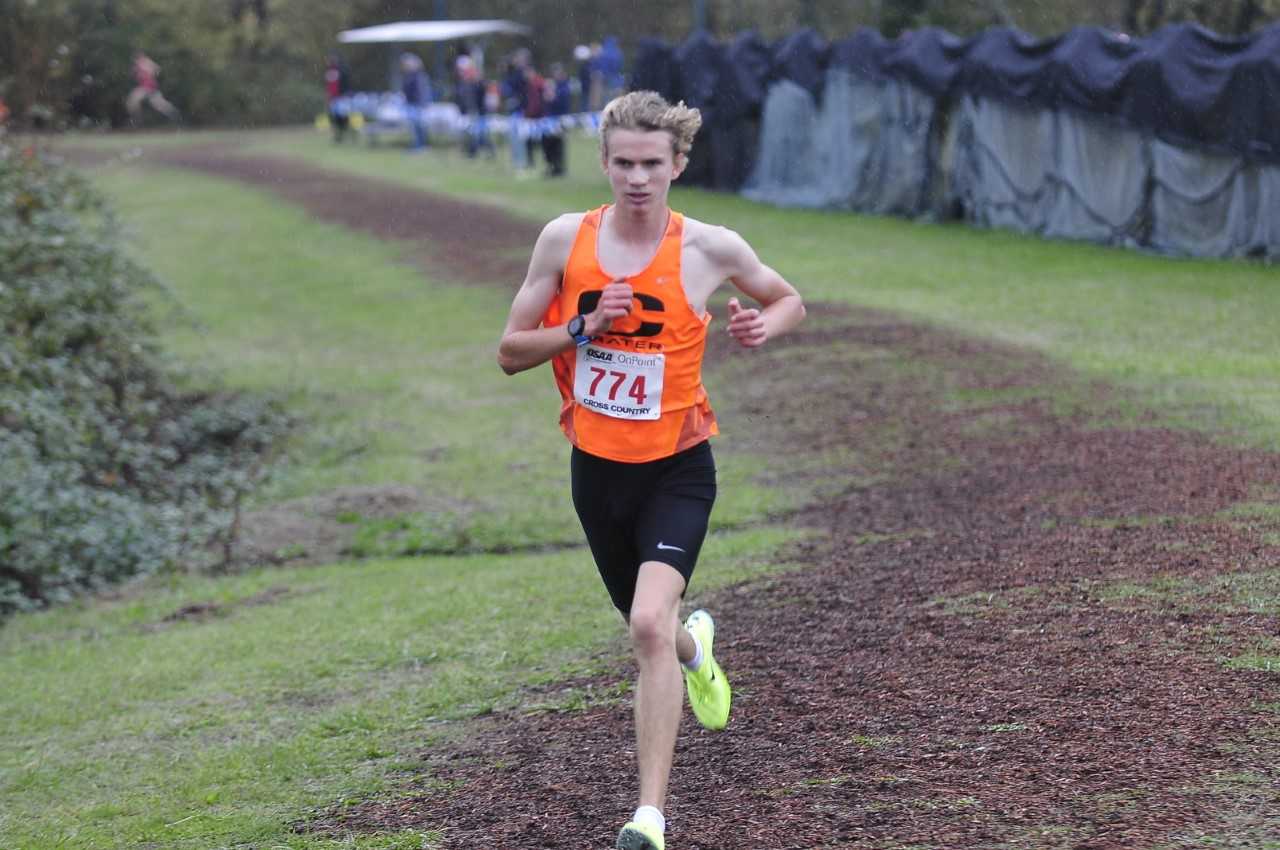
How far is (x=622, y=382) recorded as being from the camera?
495 centimetres

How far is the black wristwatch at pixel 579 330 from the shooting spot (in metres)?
4.82

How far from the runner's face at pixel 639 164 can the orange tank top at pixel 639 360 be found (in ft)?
0.54

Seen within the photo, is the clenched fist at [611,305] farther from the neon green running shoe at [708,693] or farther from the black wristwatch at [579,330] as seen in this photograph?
the neon green running shoe at [708,693]

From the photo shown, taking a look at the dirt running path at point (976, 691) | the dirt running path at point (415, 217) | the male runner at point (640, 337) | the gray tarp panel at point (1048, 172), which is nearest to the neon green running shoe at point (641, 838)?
the dirt running path at point (976, 691)

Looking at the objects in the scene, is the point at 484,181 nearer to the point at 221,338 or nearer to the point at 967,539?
the point at 221,338

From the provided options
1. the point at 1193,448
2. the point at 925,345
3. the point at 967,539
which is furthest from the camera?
the point at 925,345

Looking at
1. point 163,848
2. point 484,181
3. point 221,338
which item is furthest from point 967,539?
point 484,181

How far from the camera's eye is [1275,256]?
16.9 metres

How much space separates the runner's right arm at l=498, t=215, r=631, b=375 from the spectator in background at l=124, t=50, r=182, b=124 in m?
46.8

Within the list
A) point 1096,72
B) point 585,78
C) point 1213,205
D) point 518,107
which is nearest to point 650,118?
point 1213,205

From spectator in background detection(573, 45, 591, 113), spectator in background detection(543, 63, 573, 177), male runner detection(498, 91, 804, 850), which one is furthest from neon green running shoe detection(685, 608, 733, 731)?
spectator in background detection(573, 45, 591, 113)

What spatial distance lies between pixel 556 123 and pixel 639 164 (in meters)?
27.9

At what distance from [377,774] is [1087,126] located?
1554 cm

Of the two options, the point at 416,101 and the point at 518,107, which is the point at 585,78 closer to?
the point at 416,101
